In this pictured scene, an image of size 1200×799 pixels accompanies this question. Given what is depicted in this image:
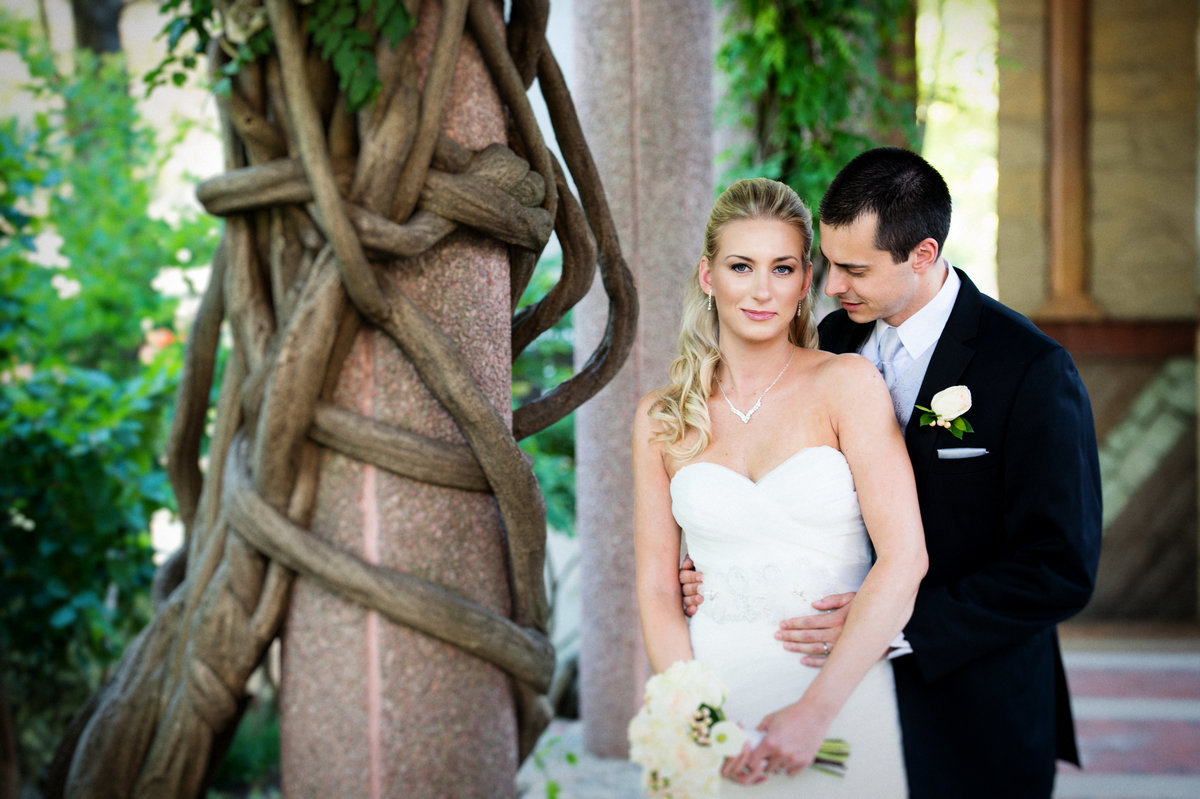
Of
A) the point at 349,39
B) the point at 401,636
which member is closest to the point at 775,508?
the point at 401,636

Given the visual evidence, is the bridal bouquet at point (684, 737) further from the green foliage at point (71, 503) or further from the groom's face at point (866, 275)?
the green foliage at point (71, 503)

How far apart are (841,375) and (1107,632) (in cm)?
806

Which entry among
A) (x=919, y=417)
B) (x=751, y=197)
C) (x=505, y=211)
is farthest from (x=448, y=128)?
(x=919, y=417)

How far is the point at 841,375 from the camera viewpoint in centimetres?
178

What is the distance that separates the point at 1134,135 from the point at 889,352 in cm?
891

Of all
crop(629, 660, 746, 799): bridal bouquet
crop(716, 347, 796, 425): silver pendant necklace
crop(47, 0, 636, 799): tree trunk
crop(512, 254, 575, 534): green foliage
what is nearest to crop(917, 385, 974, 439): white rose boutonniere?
crop(716, 347, 796, 425): silver pendant necklace

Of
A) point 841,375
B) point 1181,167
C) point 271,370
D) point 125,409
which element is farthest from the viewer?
point 1181,167

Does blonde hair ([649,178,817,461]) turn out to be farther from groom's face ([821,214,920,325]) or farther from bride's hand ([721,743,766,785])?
bride's hand ([721,743,766,785])

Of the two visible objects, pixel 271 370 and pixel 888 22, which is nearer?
pixel 271 370

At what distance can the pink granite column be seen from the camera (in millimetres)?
1226

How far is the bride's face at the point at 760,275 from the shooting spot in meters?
1.81

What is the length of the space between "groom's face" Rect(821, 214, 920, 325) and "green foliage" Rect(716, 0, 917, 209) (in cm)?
295

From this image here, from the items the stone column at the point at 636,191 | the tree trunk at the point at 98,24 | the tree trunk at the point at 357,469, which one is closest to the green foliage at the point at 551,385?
the stone column at the point at 636,191

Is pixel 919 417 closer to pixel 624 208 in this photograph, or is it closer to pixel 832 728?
pixel 832 728
